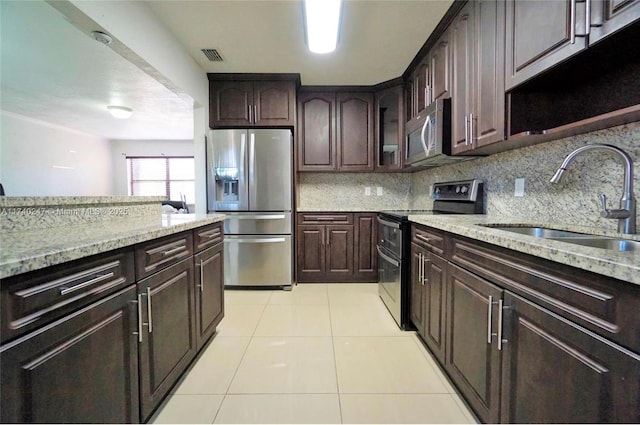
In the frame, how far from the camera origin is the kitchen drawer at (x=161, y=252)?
1154 millimetres

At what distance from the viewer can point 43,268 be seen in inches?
29.1

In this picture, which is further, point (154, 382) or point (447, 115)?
point (447, 115)

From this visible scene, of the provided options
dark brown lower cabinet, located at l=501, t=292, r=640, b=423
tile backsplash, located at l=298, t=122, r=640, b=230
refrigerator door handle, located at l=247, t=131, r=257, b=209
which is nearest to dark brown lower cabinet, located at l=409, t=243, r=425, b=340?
tile backsplash, located at l=298, t=122, r=640, b=230

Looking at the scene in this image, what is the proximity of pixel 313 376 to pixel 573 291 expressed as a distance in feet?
4.44

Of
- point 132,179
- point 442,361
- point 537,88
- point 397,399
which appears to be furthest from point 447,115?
point 132,179

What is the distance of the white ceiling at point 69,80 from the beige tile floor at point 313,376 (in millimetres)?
2432

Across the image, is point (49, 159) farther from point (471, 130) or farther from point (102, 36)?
point (471, 130)

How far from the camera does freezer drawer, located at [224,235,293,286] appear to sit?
10.3 ft

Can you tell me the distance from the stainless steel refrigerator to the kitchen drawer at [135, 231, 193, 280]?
60.4 inches

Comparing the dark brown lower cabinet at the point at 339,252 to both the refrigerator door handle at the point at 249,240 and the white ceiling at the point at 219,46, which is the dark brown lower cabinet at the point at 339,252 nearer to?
the refrigerator door handle at the point at 249,240

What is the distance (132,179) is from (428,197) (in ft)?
26.4

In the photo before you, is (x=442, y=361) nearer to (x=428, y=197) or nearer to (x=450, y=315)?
(x=450, y=315)

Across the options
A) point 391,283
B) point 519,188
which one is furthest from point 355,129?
point 519,188

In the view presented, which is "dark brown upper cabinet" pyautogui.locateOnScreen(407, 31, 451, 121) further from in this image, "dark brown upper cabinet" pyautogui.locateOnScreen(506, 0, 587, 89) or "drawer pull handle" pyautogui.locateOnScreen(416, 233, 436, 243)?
"drawer pull handle" pyautogui.locateOnScreen(416, 233, 436, 243)
